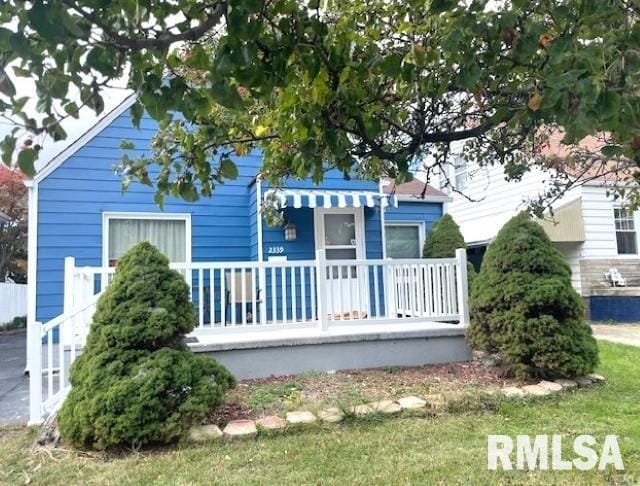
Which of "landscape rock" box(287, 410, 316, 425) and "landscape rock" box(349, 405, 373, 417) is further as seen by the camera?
"landscape rock" box(349, 405, 373, 417)

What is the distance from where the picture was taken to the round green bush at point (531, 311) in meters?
4.89

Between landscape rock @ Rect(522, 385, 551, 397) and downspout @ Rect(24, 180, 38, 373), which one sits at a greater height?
downspout @ Rect(24, 180, 38, 373)

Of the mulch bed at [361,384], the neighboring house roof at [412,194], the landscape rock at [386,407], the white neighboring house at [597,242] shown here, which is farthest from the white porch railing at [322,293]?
the white neighboring house at [597,242]

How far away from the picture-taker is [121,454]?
3486 mm

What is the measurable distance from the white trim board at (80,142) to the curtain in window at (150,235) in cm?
120

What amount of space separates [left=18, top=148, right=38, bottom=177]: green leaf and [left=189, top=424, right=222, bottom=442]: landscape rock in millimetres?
2697

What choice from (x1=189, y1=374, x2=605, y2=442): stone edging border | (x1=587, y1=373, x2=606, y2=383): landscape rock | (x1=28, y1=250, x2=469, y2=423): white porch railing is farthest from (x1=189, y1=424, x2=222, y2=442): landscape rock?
(x1=587, y1=373, x2=606, y2=383): landscape rock

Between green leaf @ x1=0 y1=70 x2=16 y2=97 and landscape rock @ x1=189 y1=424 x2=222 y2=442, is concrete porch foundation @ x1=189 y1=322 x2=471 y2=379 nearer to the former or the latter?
landscape rock @ x1=189 y1=424 x2=222 y2=442

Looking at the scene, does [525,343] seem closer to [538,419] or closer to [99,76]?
[538,419]

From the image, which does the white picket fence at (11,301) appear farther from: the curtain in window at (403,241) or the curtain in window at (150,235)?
the curtain in window at (403,241)

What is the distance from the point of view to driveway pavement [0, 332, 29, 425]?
15.6 feet

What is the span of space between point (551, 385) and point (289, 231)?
496 centimetres

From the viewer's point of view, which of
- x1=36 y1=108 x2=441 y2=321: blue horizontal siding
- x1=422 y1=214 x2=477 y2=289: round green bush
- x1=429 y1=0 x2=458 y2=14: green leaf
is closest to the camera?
x1=429 y1=0 x2=458 y2=14: green leaf

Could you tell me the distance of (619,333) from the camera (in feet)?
30.6
